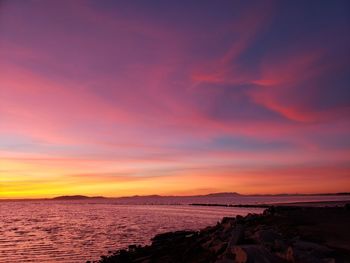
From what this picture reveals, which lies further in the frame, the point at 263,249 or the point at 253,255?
the point at 263,249

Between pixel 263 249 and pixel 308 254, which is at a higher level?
pixel 263 249

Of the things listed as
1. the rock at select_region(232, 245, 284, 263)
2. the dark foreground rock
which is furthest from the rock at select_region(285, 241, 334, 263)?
the rock at select_region(232, 245, 284, 263)

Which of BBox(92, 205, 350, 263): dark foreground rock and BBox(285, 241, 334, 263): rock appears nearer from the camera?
BBox(285, 241, 334, 263): rock

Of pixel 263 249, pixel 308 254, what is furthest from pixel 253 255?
pixel 308 254

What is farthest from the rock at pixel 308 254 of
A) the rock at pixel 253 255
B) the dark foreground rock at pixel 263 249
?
the rock at pixel 253 255

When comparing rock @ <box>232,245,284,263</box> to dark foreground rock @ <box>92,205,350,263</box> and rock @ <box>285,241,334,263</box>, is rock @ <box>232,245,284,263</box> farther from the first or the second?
rock @ <box>285,241,334,263</box>

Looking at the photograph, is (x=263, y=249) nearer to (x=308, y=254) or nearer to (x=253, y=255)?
(x=253, y=255)

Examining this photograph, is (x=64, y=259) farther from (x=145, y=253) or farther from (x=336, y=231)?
(x=336, y=231)

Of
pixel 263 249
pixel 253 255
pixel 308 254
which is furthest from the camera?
pixel 263 249

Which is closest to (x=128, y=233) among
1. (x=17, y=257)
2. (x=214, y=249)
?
(x=17, y=257)

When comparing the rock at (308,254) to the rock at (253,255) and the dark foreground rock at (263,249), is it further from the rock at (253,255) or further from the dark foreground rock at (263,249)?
the rock at (253,255)

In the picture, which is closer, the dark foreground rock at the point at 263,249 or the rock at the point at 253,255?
the rock at the point at 253,255

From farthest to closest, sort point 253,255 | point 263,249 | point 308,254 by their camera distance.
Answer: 1. point 263,249
2. point 308,254
3. point 253,255

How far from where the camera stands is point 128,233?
33.4 m
